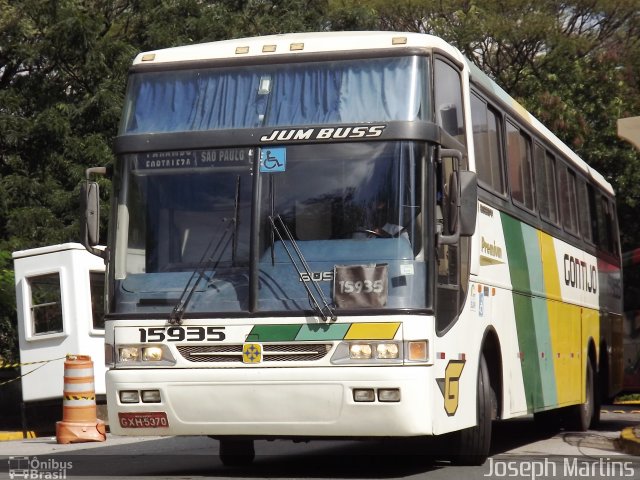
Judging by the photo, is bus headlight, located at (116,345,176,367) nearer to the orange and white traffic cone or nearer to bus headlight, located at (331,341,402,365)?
bus headlight, located at (331,341,402,365)

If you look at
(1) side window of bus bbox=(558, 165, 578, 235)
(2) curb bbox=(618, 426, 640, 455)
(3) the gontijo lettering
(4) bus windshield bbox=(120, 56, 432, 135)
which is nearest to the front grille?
(4) bus windshield bbox=(120, 56, 432, 135)

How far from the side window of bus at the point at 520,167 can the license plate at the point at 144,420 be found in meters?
4.68

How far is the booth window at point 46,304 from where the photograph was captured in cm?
2055

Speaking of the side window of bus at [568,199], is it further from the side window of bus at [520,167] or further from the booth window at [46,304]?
the booth window at [46,304]

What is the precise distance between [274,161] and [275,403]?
1.88 m

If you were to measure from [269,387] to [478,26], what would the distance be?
25439mm

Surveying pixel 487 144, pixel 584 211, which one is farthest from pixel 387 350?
pixel 584 211

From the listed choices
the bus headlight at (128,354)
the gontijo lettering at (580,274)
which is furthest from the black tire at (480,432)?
the gontijo lettering at (580,274)

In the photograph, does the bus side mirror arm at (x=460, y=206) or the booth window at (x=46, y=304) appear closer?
the bus side mirror arm at (x=460, y=206)

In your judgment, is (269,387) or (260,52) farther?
(260,52)

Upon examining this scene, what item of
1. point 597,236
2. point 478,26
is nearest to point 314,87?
point 597,236

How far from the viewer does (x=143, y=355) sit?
10.5m

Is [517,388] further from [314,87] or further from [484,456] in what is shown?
[314,87]

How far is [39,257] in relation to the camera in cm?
2067
